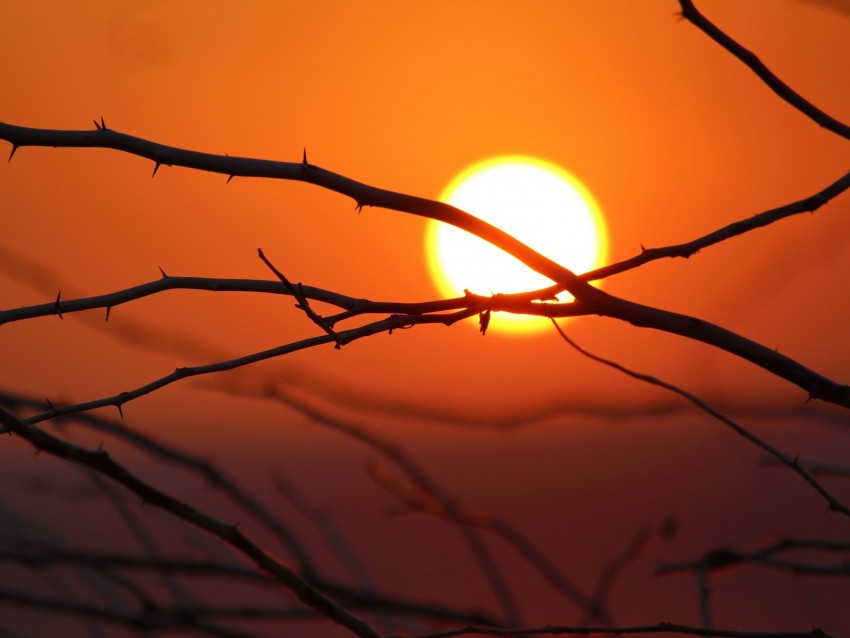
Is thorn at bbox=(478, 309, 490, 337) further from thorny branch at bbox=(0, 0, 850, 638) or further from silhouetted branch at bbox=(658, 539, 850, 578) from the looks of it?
silhouetted branch at bbox=(658, 539, 850, 578)

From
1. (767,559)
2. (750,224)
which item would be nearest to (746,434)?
(750,224)

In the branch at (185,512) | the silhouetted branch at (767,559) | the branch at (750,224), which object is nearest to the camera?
the branch at (185,512)

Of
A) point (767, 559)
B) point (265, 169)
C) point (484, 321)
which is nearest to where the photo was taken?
point (265, 169)

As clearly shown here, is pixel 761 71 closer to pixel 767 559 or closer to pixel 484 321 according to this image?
pixel 484 321

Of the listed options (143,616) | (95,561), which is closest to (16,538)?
(95,561)

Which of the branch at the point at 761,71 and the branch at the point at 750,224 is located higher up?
the branch at the point at 761,71

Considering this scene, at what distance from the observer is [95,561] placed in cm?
148

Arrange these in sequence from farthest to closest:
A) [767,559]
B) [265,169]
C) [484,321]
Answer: [767,559], [484,321], [265,169]

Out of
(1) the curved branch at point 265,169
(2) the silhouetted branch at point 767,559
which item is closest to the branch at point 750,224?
(1) the curved branch at point 265,169

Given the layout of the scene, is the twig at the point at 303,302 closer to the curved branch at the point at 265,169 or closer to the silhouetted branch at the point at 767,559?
the curved branch at the point at 265,169

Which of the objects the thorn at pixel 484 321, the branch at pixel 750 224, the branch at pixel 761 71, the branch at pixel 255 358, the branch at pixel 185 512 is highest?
the branch at pixel 761 71

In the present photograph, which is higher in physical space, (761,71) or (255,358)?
(761,71)

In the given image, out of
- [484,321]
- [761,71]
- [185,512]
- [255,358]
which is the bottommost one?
[185,512]

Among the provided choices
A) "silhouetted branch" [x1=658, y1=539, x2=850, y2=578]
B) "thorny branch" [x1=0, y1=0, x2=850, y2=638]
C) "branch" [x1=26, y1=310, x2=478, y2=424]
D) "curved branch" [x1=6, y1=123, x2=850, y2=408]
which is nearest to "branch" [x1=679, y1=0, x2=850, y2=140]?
"thorny branch" [x1=0, y1=0, x2=850, y2=638]
